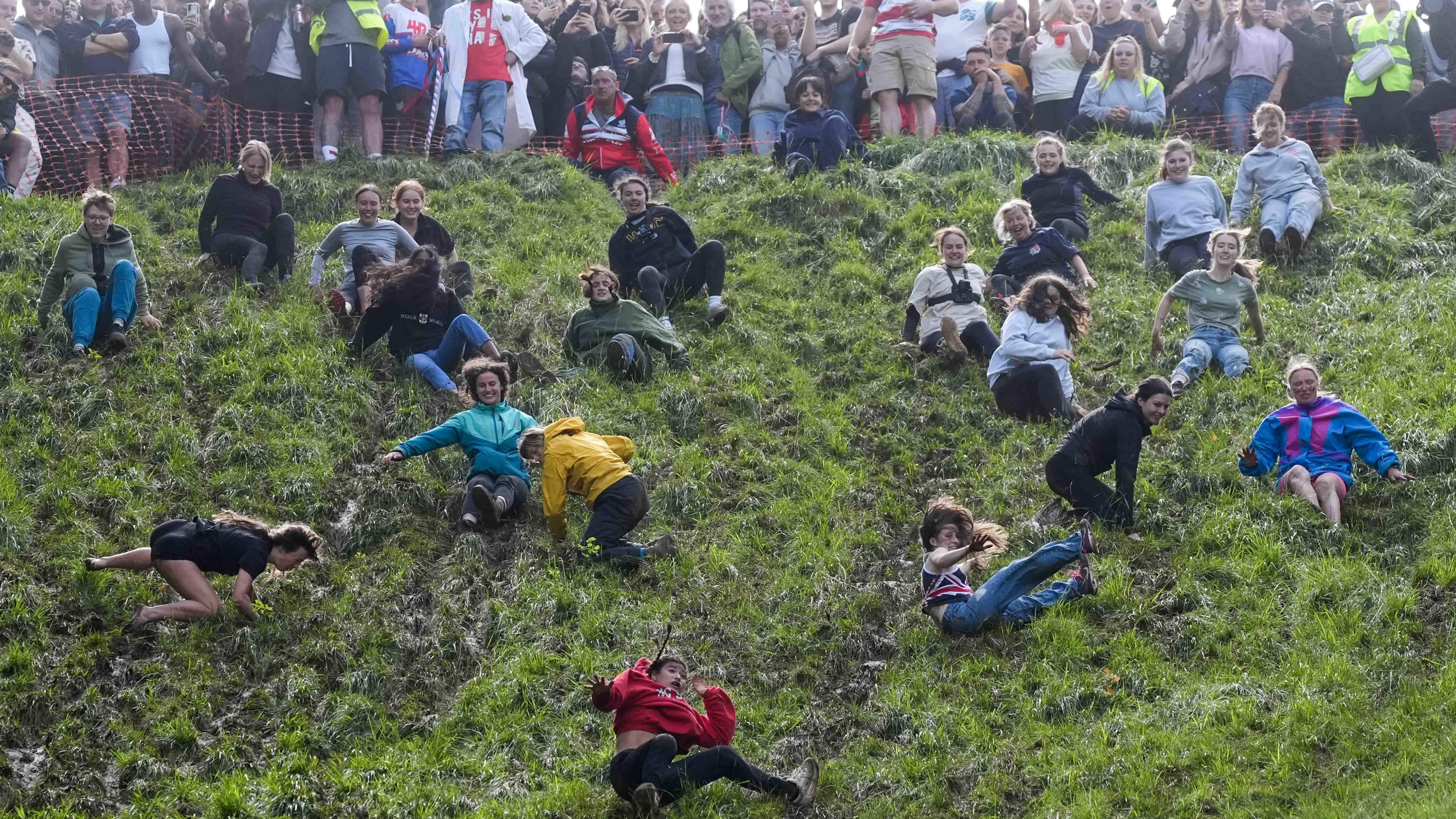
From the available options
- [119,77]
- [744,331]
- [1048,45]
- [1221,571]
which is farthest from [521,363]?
[1048,45]

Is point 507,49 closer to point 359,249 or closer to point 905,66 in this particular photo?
point 905,66

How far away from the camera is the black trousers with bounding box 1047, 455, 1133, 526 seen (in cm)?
1061

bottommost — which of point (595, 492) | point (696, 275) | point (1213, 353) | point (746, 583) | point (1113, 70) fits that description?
point (746, 583)

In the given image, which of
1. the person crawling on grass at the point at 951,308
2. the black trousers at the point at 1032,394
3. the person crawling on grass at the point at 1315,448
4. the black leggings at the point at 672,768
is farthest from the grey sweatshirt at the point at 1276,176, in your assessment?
the black leggings at the point at 672,768

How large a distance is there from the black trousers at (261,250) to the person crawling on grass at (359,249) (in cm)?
32

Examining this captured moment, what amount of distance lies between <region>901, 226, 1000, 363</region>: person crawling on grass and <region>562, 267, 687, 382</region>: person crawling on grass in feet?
7.23

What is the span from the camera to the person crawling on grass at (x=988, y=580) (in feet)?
31.4

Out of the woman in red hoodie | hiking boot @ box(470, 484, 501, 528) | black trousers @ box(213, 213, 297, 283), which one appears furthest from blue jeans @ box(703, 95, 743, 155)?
the woman in red hoodie

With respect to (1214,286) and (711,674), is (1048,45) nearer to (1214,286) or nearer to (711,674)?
(1214,286)

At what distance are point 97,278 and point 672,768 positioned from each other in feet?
25.1

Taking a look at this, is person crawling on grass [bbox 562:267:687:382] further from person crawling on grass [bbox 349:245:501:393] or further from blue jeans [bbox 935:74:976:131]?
blue jeans [bbox 935:74:976:131]

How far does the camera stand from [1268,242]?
Answer: 49.5 ft

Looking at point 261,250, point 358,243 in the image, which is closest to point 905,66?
point 358,243

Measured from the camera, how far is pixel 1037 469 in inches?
461
